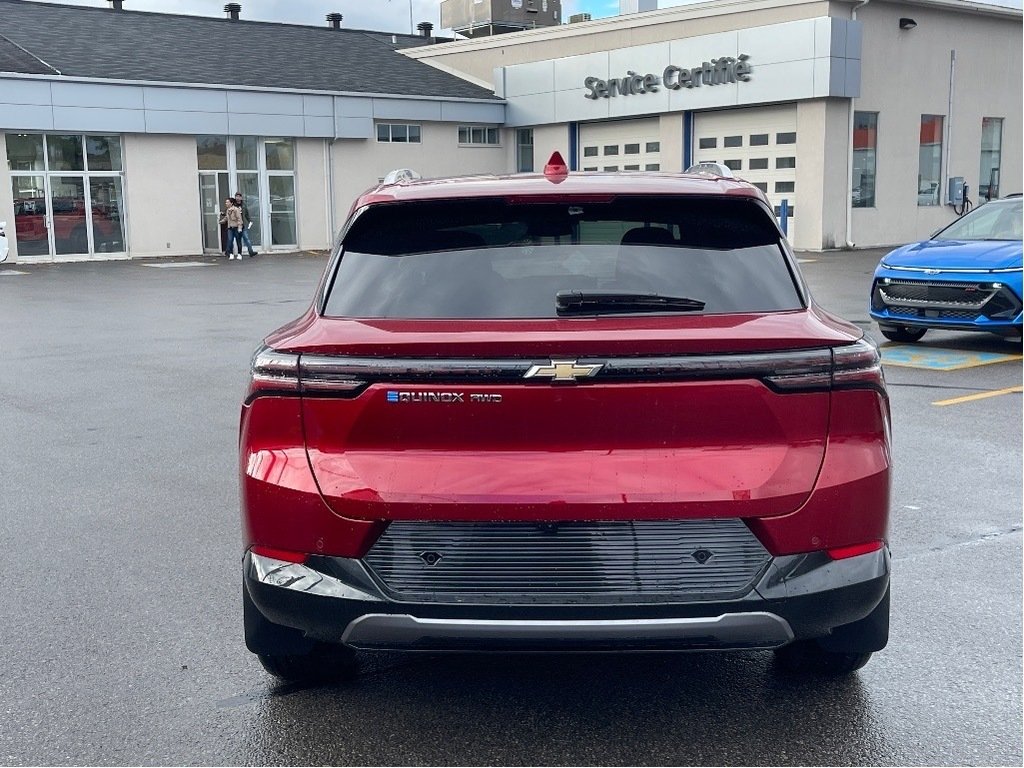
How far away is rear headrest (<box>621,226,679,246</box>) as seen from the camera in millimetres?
3668

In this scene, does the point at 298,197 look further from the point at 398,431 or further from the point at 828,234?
the point at 398,431

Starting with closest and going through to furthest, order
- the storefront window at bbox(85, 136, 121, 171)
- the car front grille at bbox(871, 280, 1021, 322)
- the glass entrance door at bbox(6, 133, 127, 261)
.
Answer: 1. the car front grille at bbox(871, 280, 1021, 322)
2. the glass entrance door at bbox(6, 133, 127, 261)
3. the storefront window at bbox(85, 136, 121, 171)

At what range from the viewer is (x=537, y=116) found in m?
39.2

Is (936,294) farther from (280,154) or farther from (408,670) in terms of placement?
(280,154)

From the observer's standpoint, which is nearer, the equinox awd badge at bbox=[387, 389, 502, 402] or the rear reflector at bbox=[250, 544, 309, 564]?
the equinox awd badge at bbox=[387, 389, 502, 402]

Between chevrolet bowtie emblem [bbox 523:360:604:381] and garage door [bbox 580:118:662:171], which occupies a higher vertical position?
garage door [bbox 580:118:662:171]

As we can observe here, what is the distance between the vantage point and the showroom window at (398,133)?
38.1m

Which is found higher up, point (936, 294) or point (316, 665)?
point (936, 294)

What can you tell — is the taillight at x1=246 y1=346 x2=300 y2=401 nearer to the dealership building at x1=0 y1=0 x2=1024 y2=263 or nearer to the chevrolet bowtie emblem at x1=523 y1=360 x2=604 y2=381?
the chevrolet bowtie emblem at x1=523 y1=360 x2=604 y2=381

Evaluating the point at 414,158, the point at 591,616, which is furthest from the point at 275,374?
the point at 414,158

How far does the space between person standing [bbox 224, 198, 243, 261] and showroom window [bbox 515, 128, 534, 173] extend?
37.3 ft

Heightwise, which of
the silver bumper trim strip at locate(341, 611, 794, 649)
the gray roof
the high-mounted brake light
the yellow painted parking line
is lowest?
the yellow painted parking line

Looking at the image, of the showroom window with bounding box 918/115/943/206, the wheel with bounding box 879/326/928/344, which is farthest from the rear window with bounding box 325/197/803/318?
the showroom window with bounding box 918/115/943/206

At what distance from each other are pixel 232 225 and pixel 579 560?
30.8m
